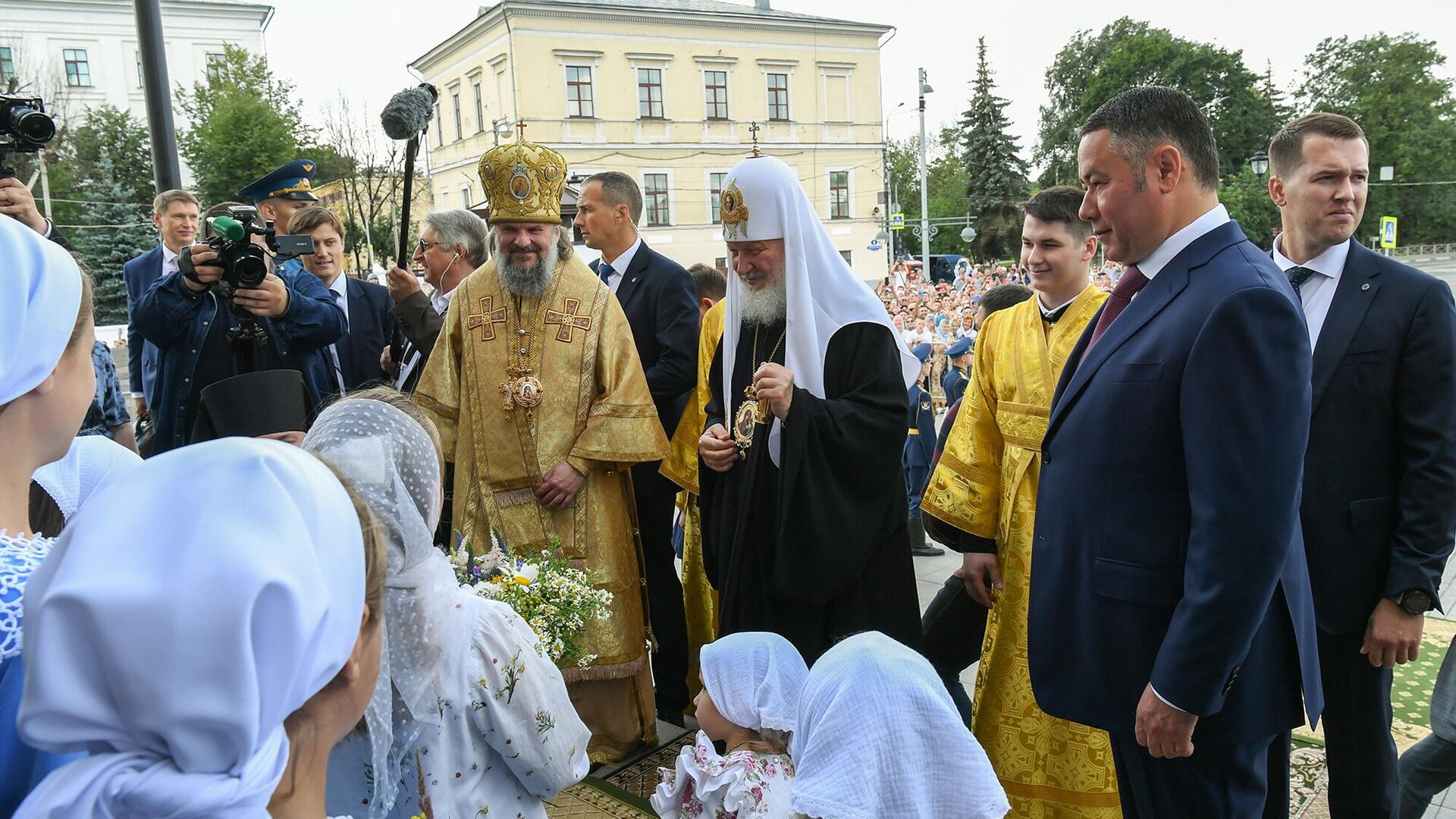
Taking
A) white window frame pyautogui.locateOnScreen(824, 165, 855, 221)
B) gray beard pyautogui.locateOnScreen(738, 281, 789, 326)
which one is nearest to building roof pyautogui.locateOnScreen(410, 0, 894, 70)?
white window frame pyautogui.locateOnScreen(824, 165, 855, 221)

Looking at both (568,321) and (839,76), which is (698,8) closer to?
(839,76)

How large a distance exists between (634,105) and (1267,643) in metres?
42.1

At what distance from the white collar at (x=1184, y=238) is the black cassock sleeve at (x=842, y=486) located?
1.25 meters

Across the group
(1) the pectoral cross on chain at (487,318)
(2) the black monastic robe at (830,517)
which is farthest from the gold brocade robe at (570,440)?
(2) the black monastic robe at (830,517)

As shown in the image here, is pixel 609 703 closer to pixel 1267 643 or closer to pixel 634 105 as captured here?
pixel 1267 643

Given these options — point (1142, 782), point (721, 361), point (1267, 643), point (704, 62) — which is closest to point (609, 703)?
point (721, 361)

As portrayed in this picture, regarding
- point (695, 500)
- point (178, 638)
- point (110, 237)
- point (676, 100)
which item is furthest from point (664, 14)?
point (178, 638)

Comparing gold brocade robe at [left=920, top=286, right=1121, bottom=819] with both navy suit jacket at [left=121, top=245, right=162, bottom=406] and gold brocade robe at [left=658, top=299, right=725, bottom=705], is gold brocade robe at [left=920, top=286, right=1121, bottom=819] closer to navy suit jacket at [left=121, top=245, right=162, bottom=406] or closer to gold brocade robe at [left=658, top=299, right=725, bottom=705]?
gold brocade robe at [left=658, top=299, right=725, bottom=705]

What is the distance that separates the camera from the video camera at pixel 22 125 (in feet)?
11.1

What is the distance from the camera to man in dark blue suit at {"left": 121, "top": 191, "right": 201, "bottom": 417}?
4992mm

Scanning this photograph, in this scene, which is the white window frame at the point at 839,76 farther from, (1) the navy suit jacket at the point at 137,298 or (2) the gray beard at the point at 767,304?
(2) the gray beard at the point at 767,304

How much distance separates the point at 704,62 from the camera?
4306cm

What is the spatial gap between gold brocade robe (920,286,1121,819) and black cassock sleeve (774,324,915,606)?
220 mm

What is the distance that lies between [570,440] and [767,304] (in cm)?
106
